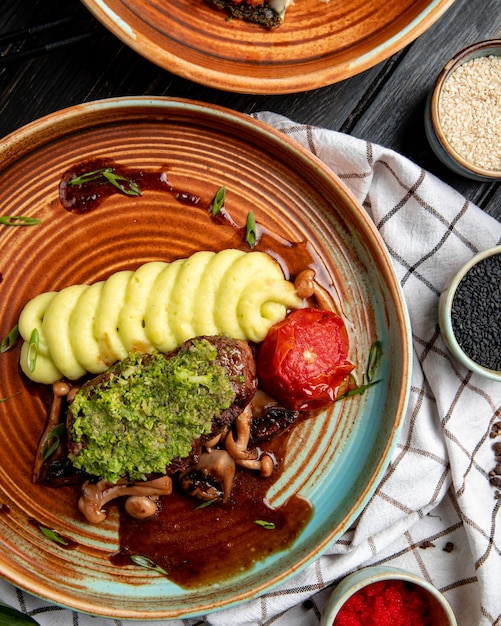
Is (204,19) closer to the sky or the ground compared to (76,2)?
closer to the sky

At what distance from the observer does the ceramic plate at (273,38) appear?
4078mm

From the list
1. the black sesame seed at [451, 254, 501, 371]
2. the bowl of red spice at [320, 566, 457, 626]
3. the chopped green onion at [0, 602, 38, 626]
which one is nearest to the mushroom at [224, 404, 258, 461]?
the bowl of red spice at [320, 566, 457, 626]

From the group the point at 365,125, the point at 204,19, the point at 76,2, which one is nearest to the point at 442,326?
the point at 365,125

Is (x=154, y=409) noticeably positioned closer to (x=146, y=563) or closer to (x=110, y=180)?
(x=146, y=563)

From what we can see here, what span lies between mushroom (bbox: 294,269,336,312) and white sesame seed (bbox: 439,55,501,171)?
138 cm

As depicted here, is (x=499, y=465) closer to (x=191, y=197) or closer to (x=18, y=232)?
(x=191, y=197)

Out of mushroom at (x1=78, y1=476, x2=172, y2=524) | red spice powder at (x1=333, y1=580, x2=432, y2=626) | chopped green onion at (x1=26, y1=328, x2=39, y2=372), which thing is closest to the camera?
chopped green onion at (x1=26, y1=328, x2=39, y2=372)

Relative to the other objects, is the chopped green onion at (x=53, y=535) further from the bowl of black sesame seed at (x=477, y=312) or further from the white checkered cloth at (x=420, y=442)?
the bowl of black sesame seed at (x=477, y=312)

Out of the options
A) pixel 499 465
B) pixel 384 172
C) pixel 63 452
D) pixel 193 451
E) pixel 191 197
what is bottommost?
pixel 63 452

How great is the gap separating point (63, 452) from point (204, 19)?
9.48 feet

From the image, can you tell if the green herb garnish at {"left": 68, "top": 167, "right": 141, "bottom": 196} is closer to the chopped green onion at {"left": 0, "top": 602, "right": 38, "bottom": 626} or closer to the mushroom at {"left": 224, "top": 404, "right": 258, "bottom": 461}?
the mushroom at {"left": 224, "top": 404, "right": 258, "bottom": 461}

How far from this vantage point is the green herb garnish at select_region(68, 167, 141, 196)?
4270mm

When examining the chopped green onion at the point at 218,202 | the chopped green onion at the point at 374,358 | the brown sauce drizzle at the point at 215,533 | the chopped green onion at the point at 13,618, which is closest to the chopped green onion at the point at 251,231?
the chopped green onion at the point at 218,202

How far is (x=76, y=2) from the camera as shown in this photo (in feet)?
14.6
